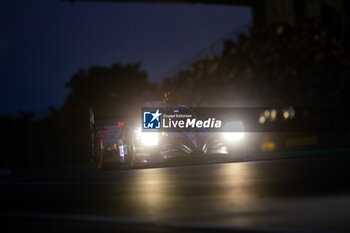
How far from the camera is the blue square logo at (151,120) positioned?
1308 centimetres

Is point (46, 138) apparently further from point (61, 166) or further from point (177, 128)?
point (177, 128)

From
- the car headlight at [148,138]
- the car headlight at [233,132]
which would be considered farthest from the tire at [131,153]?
the car headlight at [233,132]

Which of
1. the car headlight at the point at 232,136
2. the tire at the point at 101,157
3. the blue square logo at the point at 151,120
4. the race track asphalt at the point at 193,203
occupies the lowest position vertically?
the race track asphalt at the point at 193,203

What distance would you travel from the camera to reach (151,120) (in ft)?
43.5

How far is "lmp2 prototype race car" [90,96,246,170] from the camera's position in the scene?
513 inches

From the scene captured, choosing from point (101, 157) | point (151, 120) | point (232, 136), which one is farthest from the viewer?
point (101, 157)

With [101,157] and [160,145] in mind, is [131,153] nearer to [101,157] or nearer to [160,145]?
[160,145]

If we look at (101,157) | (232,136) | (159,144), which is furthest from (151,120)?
(232,136)

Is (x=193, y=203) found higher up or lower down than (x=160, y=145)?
lower down

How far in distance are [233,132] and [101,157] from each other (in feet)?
11.7

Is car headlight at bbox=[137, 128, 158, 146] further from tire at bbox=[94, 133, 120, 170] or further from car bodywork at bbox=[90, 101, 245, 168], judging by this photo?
tire at bbox=[94, 133, 120, 170]

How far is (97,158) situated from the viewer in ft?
47.2

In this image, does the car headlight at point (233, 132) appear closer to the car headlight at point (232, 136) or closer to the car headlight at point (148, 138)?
the car headlight at point (232, 136)

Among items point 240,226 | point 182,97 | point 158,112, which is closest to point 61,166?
point 182,97
